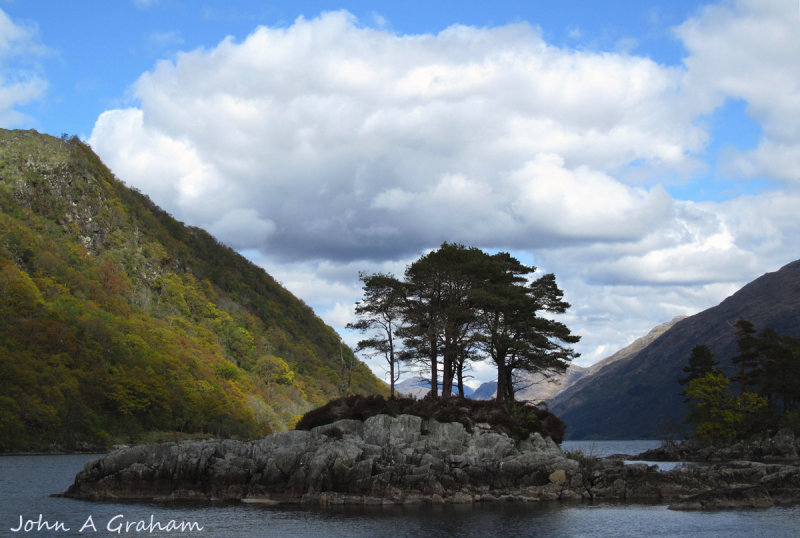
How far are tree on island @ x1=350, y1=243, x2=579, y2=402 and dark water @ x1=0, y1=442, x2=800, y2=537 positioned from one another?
20567 millimetres

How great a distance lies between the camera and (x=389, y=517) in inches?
1645

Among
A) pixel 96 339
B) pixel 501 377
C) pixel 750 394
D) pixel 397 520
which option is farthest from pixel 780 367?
pixel 96 339

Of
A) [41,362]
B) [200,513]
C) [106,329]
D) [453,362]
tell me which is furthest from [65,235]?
[200,513]

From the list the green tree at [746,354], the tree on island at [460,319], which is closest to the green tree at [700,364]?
the green tree at [746,354]

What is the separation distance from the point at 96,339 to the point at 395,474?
107425 millimetres

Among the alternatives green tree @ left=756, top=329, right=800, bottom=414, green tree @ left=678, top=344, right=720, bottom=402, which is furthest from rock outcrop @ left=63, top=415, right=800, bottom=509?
green tree @ left=678, top=344, right=720, bottom=402

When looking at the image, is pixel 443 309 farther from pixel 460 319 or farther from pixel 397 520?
pixel 397 520

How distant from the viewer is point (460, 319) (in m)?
65.3

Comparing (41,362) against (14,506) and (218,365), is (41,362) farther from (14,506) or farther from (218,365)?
(14,506)

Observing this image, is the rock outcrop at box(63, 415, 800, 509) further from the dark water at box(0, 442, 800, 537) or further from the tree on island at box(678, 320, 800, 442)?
the tree on island at box(678, 320, 800, 442)

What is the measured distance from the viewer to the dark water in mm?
36938

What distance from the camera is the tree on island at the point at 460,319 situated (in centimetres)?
6478

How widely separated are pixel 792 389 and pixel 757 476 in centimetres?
5278

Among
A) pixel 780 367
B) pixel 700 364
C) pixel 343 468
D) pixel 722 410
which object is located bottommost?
pixel 343 468
